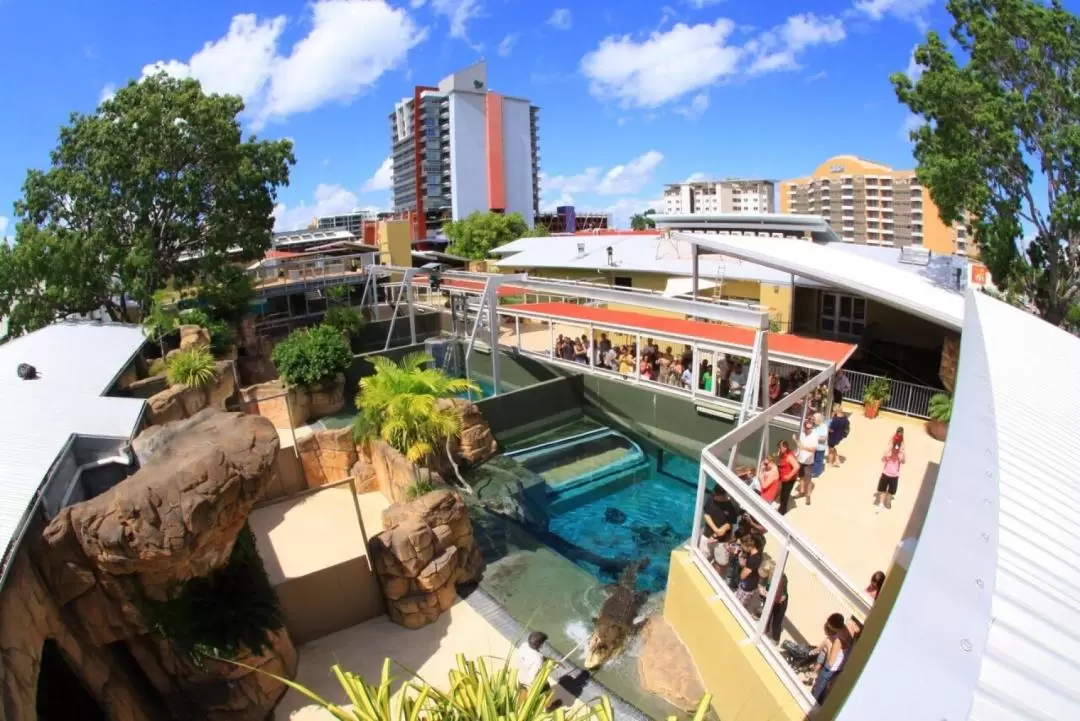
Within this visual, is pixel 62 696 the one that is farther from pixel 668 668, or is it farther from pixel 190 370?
pixel 190 370

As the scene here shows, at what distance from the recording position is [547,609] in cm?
963

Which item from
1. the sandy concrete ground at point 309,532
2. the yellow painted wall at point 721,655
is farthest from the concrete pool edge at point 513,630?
the sandy concrete ground at point 309,532

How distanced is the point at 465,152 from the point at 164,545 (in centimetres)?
9420

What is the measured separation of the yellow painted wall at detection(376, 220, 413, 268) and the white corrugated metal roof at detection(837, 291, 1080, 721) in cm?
3417

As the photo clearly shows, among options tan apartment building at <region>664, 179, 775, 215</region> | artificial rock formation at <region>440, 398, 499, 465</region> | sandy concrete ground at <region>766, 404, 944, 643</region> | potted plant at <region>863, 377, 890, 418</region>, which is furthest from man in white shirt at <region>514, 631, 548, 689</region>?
tan apartment building at <region>664, 179, 775, 215</region>

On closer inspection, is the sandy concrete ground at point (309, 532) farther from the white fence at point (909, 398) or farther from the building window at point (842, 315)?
the building window at point (842, 315)

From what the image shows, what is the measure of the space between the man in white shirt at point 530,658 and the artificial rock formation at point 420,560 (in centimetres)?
203

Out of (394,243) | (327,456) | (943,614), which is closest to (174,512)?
(943,614)

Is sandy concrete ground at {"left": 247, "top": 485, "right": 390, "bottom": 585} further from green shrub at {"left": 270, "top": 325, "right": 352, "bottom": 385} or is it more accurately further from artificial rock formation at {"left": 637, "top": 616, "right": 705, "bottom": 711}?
green shrub at {"left": 270, "top": 325, "right": 352, "bottom": 385}

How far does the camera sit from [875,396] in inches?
551

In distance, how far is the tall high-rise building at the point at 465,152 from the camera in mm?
93125

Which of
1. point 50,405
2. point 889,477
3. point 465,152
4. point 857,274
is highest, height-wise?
point 465,152

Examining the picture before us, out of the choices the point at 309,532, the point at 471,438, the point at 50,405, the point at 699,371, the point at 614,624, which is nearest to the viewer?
the point at 614,624

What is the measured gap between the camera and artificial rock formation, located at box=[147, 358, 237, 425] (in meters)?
13.4
